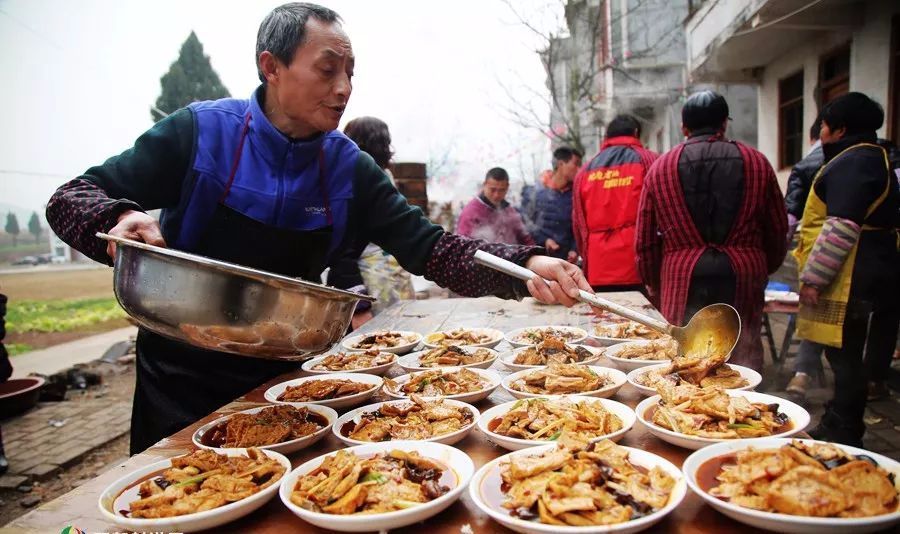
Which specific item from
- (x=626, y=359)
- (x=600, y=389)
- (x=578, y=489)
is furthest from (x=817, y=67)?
(x=578, y=489)

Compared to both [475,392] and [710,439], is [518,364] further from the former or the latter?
[710,439]

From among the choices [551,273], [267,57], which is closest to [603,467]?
[551,273]

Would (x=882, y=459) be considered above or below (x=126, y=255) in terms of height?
below

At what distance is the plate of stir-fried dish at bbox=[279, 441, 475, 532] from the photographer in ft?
4.01

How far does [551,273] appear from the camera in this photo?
227cm

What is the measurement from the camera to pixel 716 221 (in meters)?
3.52

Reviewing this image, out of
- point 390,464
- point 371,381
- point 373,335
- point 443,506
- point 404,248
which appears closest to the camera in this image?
point 443,506

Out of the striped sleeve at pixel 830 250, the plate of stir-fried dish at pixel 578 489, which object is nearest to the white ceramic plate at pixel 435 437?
the plate of stir-fried dish at pixel 578 489

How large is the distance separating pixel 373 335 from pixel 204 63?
2186 cm

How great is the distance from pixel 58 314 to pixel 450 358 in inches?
314

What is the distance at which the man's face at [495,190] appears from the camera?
25.3 feet

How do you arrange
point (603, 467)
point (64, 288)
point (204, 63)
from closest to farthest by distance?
point (603, 467), point (64, 288), point (204, 63)

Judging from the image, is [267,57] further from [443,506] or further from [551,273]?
[443,506]

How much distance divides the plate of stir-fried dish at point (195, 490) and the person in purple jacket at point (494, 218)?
627 centimetres
